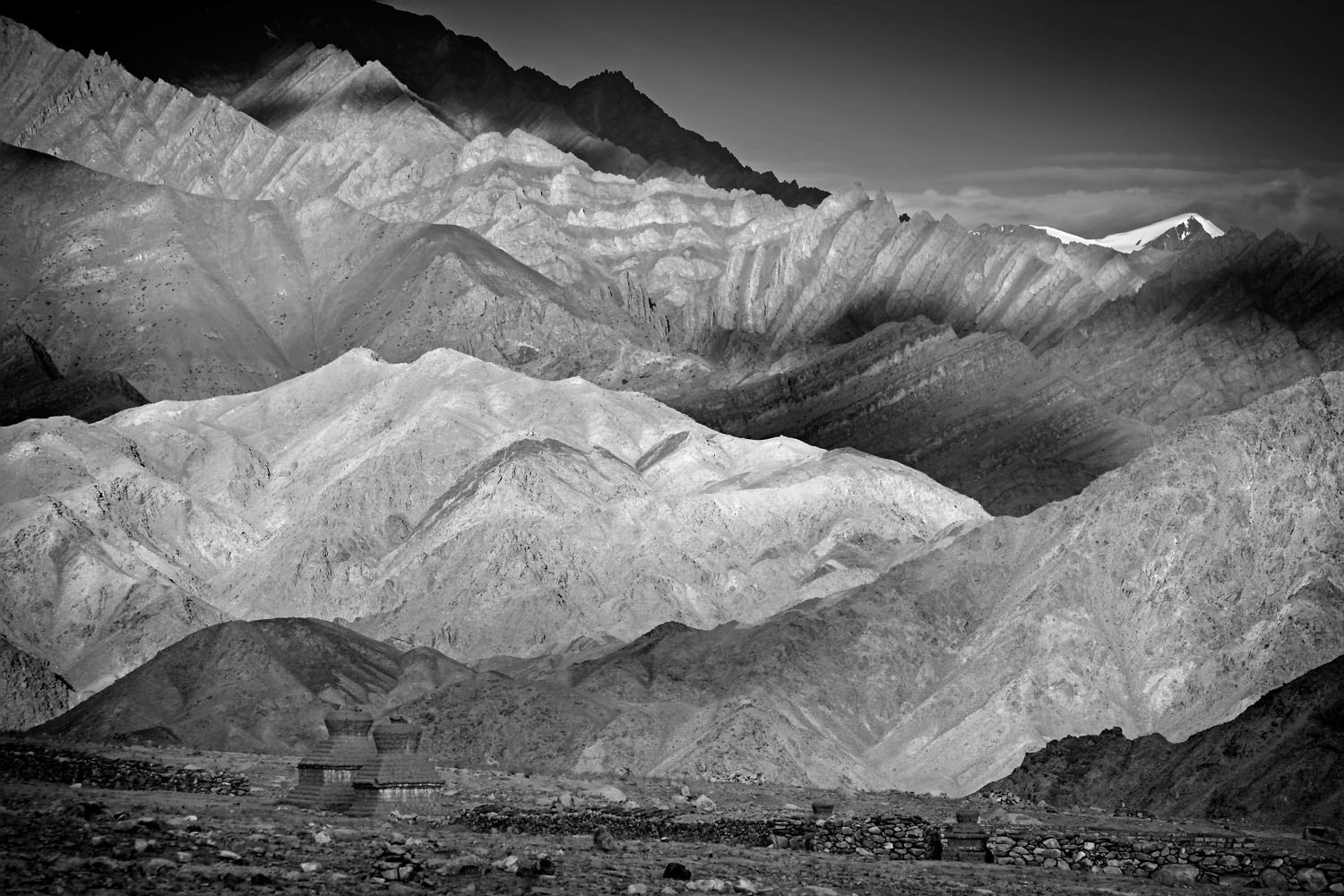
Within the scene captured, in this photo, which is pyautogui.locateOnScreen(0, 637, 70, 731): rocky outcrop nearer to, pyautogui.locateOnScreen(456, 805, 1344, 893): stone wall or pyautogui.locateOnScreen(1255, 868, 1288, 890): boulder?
pyautogui.locateOnScreen(456, 805, 1344, 893): stone wall

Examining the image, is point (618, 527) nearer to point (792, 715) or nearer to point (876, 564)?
point (876, 564)

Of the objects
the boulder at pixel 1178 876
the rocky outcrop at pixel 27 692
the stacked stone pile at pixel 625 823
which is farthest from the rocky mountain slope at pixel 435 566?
the boulder at pixel 1178 876

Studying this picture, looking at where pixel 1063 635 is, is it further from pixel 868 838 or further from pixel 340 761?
pixel 340 761

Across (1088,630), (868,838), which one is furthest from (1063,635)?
(868,838)

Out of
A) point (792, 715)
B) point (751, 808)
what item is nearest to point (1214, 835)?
point (751, 808)

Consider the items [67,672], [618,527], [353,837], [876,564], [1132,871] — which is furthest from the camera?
[618,527]

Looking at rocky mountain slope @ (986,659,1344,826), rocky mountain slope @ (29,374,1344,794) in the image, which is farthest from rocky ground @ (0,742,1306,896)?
rocky mountain slope @ (29,374,1344,794)
